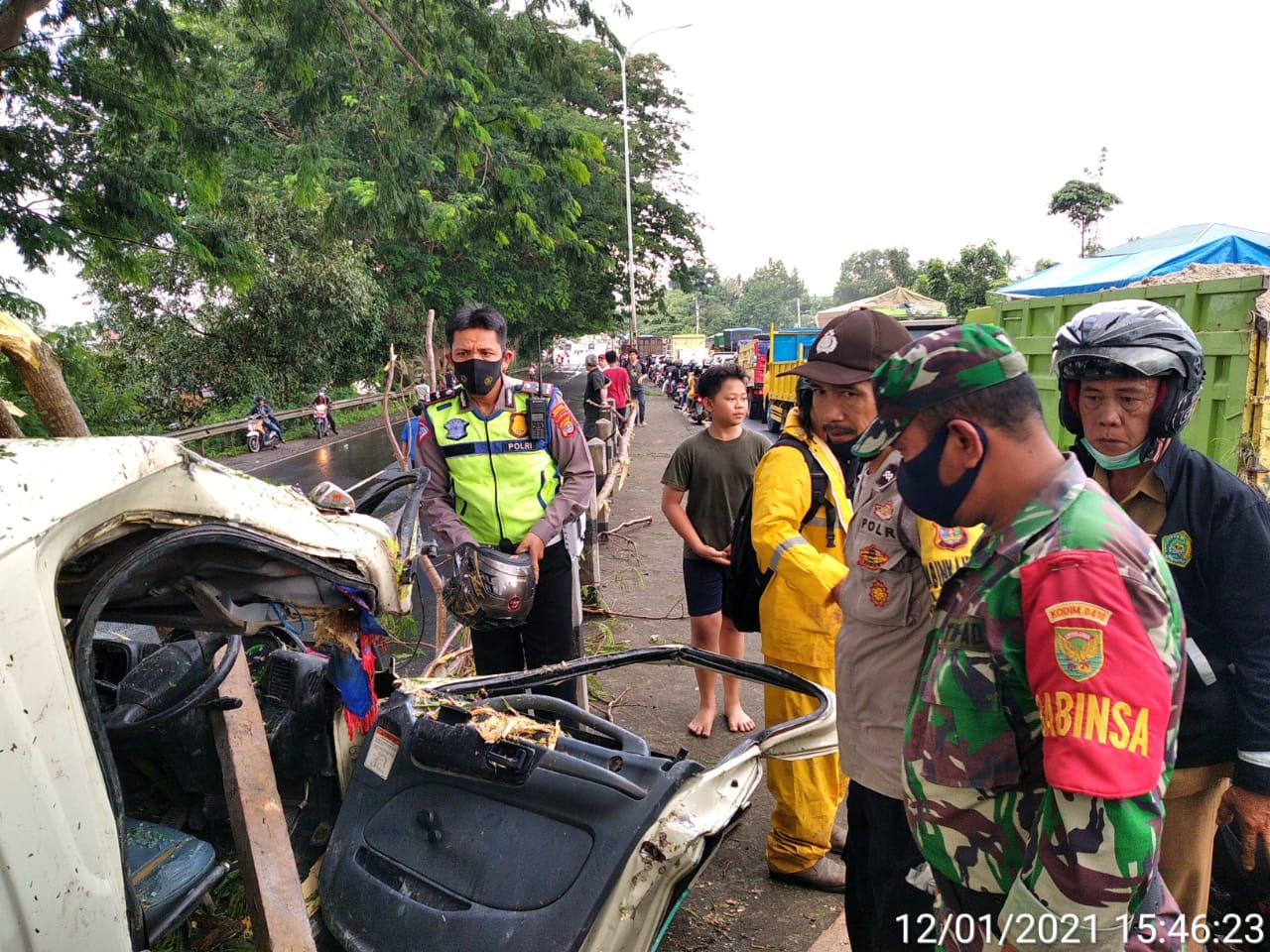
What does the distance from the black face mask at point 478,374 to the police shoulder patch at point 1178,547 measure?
2278 millimetres

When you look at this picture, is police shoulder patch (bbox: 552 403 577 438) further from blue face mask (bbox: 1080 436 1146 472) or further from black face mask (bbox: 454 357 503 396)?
blue face mask (bbox: 1080 436 1146 472)

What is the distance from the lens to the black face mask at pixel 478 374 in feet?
9.95

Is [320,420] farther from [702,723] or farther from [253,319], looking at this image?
[702,723]

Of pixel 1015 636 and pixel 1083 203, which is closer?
pixel 1015 636

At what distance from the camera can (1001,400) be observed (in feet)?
3.93

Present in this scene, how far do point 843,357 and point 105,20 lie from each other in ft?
23.6

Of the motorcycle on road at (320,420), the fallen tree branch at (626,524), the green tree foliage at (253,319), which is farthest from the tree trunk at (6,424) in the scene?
the motorcycle on road at (320,420)

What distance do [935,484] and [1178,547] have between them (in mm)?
1046

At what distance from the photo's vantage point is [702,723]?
3.96 meters

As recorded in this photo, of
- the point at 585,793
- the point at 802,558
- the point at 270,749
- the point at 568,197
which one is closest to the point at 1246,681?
the point at 802,558

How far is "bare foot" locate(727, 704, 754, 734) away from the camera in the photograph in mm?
3996

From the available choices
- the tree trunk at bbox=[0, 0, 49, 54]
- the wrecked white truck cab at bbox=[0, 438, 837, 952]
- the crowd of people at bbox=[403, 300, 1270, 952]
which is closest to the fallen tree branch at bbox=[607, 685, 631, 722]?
the crowd of people at bbox=[403, 300, 1270, 952]

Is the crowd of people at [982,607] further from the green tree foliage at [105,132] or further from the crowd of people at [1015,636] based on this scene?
the green tree foliage at [105,132]

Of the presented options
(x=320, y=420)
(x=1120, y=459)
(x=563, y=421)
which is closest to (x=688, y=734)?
(x=563, y=421)
